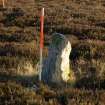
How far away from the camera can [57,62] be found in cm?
1173

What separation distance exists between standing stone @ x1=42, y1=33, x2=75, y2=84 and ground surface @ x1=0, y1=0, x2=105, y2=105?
0.40m

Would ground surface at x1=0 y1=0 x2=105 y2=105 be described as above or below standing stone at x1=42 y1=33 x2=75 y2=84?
below

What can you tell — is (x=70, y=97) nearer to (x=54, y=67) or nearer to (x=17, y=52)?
(x=54, y=67)

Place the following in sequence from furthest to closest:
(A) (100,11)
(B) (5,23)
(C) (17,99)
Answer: (A) (100,11)
(B) (5,23)
(C) (17,99)

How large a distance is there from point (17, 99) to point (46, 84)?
63.4 inches

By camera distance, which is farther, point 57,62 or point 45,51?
point 45,51

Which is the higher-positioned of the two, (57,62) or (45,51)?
(57,62)

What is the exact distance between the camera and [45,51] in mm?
15562

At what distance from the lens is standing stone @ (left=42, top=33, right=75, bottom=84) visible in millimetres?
11742

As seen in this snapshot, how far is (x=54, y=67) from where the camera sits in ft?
38.5

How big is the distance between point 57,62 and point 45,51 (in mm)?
3854

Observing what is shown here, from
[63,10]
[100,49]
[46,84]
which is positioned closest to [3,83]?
[46,84]

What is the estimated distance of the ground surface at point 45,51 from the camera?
33.6ft

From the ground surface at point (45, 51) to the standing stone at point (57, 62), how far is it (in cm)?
40
